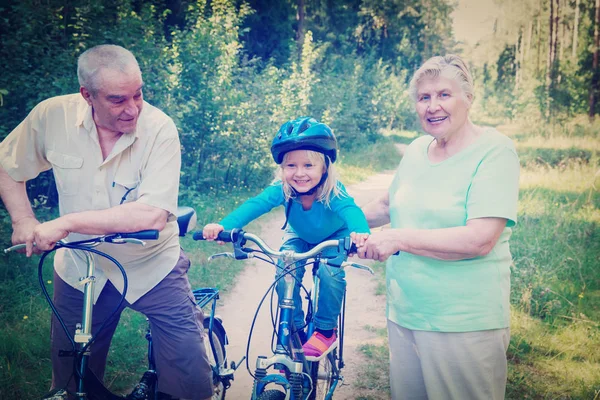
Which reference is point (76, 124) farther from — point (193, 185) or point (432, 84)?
point (193, 185)

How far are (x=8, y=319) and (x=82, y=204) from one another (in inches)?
109

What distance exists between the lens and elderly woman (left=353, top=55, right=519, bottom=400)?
89.8 inches

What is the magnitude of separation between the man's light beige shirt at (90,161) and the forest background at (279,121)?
1791mm

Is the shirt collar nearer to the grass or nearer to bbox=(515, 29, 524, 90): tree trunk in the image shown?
the grass

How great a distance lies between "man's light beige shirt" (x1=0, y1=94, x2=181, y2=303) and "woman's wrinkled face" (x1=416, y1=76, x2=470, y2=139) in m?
1.29

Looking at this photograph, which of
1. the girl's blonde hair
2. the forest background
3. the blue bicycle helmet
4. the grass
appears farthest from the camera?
the forest background

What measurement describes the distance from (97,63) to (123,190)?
25.4 inches

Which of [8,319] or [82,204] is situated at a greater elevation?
[82,204]

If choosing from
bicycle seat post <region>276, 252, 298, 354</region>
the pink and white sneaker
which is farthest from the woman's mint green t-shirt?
the pink and white sneaker

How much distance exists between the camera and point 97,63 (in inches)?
103

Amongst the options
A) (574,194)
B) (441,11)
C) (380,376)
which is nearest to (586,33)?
(574,194)

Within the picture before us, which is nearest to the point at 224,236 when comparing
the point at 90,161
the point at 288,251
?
the point at 288,251

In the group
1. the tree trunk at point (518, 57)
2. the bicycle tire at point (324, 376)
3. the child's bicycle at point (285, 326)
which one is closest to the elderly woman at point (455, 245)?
the child's bicycle at point (285, 326)

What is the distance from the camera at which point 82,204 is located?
107 inches
